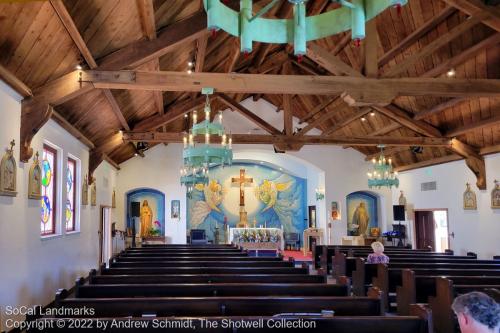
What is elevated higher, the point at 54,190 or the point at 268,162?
the point at 268,162

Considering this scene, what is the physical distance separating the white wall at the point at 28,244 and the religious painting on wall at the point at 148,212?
18.3 ft

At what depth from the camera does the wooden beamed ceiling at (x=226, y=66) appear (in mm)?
5262

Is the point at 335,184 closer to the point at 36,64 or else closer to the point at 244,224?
the point at 244,224

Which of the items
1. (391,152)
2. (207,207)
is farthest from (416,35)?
(207,207)

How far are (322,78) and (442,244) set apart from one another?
914cm

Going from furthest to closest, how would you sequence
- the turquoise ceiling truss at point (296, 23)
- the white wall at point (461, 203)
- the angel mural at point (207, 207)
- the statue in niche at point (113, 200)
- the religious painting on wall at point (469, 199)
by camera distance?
the angel mural at point (207, 207) < the statue in niche at point (113, 200) < the religious painting on wall at point (469, 199) < the white wall at point (461, 203) < the turquoise ceiling truss at point (296, 23)

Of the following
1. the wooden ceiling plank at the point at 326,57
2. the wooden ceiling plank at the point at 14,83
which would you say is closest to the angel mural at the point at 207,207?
the wooden ceiling plank at the point at 326,57

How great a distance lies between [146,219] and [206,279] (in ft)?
32.5

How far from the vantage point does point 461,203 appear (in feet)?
38.7

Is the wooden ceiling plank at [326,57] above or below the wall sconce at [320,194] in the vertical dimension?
above

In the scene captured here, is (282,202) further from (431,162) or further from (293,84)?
(293,84)

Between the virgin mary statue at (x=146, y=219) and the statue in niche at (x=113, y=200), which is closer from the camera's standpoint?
the statue in niche at (x=113, y=200)

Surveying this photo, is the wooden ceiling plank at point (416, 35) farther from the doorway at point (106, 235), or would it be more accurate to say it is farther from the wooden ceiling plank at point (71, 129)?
the doorway at point (106, 235)

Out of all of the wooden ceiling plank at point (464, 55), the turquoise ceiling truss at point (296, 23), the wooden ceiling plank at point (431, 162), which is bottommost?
the turquoise ceiling truss at point (296, 23)
